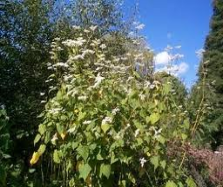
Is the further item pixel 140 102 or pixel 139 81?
pixel 139 81

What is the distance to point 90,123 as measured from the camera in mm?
3736

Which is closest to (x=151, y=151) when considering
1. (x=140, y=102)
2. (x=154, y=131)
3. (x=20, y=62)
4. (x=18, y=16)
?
(x=154, y=131)

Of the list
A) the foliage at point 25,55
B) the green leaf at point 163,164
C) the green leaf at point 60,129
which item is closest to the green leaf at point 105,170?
the green leaf at point 163,164

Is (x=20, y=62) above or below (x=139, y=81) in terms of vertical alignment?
above

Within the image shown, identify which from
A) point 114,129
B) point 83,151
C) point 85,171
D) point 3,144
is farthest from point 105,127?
point 3,144

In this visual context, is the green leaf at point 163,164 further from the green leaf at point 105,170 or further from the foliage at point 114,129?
the green leaf at point 105,170

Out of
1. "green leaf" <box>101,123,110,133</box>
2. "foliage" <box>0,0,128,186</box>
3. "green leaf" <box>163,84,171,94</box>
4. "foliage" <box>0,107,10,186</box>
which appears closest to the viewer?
"green leaf" <box>101,123,110,133</box>

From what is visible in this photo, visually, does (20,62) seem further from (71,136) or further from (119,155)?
(119,155)

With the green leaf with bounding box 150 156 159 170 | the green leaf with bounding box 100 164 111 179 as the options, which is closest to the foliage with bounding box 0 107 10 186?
the green leaf with bounding box 100 164 111 179

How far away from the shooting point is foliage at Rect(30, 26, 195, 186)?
3.71 m

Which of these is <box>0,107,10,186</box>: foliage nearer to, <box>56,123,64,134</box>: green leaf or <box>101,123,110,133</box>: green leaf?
<box>56,123,64,134</box>: green leaf

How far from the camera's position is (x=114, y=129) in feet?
12.2

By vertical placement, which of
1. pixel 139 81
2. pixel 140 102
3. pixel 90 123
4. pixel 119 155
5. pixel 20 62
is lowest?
pixel 119 155

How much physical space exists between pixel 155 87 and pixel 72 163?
3.25ft
